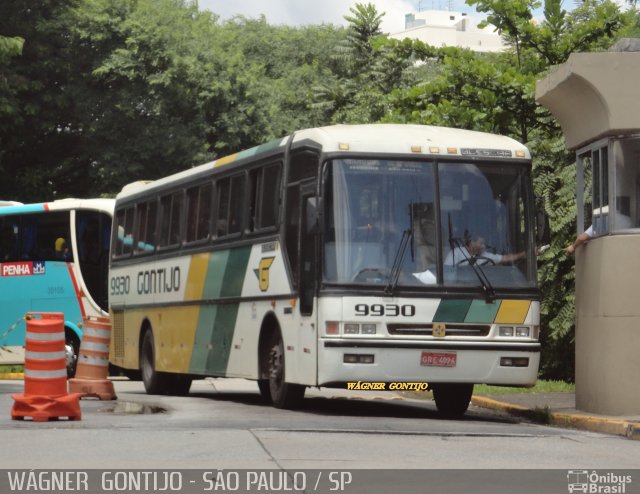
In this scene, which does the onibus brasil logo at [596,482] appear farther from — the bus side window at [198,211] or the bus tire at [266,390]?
the bus side window at [198,211]

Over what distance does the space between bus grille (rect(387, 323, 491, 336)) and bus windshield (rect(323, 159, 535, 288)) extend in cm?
44

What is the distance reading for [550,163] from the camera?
77.9 feet

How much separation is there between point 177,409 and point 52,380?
2825 mm

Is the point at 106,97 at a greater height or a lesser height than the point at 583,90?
greater

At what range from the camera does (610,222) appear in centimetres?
1714

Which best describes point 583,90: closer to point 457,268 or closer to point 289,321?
A: point 457,268

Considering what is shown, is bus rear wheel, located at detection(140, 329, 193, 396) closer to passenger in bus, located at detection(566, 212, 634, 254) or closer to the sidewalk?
the sidewalk

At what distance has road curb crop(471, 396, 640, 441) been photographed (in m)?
15.3

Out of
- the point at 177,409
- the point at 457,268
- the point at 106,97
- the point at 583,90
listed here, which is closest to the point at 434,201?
the point at 457,268

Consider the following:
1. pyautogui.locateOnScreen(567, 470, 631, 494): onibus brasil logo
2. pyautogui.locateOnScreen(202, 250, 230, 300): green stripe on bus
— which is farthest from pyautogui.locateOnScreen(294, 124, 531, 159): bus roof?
pyautogui.locateOnScreen(567, 470, 631, 494): onibus brasil logo

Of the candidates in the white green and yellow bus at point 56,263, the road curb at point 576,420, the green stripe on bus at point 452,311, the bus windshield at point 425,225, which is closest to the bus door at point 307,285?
the bus windshield at point 425,225

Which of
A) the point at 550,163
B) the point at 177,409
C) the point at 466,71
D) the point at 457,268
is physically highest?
the point at 466,71

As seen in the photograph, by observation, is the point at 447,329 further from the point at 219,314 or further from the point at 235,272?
the point at 219,314

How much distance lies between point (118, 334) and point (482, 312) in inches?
428
